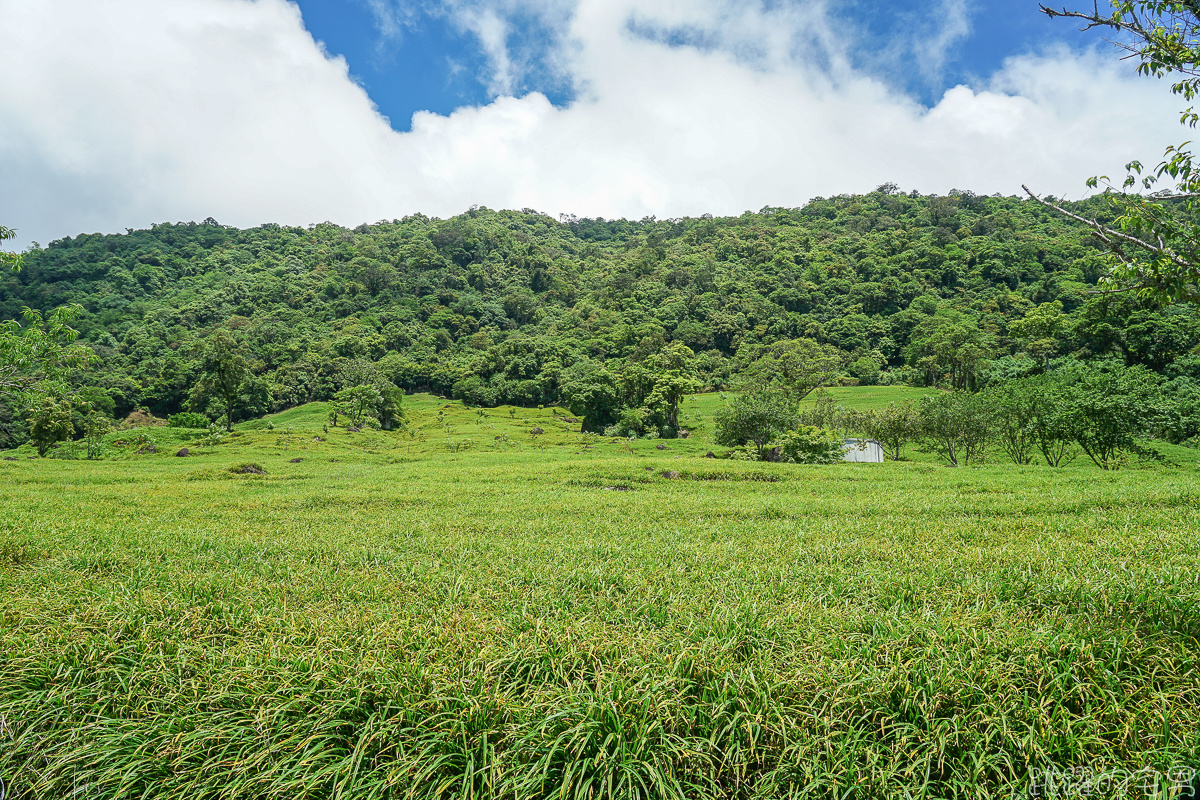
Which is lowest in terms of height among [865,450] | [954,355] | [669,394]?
[865,450]

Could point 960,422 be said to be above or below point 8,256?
below

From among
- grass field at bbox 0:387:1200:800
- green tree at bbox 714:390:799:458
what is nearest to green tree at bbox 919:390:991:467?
green tree at bbox 714:390:799:458

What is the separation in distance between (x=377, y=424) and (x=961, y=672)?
6448cm

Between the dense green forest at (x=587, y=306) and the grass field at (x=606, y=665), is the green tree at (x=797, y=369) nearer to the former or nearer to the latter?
the dense green forest at (x=587, y=306)

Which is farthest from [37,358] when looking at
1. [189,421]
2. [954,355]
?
[954,355]

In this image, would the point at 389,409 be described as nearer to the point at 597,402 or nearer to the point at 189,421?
the point at 189,421

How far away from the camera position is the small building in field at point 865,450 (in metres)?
40.0

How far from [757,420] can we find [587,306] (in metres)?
87.2

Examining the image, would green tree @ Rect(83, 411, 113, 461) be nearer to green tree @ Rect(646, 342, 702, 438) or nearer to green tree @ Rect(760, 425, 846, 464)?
green tree @ Rect(646, 342, 702, 438)

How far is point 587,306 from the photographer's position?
124250 mm

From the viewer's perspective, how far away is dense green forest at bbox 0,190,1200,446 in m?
68.1

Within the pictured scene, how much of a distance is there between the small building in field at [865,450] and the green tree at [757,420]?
4.51m

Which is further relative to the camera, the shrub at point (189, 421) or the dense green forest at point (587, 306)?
the dense green forest at point (587, 306)

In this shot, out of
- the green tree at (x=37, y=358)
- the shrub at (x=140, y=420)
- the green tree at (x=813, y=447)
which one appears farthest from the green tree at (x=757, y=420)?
the shrub at (x=140, y=420)
